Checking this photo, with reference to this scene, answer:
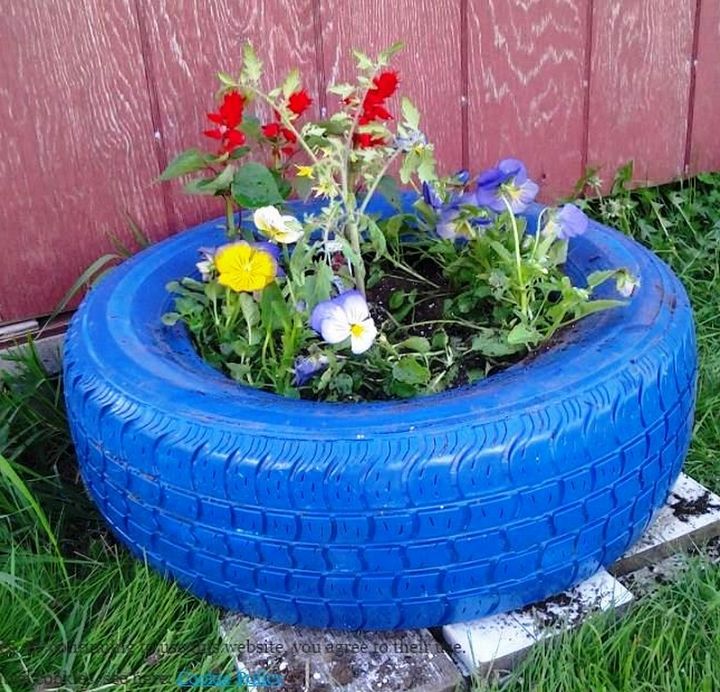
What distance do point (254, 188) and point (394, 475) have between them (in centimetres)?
60

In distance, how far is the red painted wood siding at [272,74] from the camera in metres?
1.86

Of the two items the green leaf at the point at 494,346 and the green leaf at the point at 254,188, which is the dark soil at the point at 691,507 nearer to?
the green leaf at the point at 494,346

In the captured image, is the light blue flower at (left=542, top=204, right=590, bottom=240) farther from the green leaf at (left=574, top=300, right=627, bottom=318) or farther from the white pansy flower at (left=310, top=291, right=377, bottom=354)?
the white pansy flower at (left=310, top=291, right=377, bottom=354)

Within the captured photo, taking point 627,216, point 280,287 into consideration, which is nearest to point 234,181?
point 280,287

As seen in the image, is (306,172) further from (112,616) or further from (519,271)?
(112,616)

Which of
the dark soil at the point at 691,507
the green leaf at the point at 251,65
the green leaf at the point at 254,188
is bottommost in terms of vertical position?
the dark soil at the point at 691,507

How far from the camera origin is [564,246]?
63.1 inches

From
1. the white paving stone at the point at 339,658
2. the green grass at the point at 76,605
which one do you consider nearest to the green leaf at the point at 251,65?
the green grass at the point at 76,605

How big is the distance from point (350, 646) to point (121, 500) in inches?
15.0

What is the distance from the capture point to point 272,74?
2.02 meters

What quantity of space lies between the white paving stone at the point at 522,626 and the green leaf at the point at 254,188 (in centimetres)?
71

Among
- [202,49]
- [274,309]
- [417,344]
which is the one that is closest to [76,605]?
[274,309]

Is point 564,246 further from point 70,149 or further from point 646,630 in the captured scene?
point 70,149

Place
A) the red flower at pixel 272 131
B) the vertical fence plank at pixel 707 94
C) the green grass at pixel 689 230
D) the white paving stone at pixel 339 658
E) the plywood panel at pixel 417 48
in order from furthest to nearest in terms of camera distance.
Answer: the vertical fence plank at pixel 707 94 < the green grass at pixel 689 230 < the plywood panel at pixel 417 48 < the red flower at pixel 272 131 < the white paving stone at pixel 339 658
